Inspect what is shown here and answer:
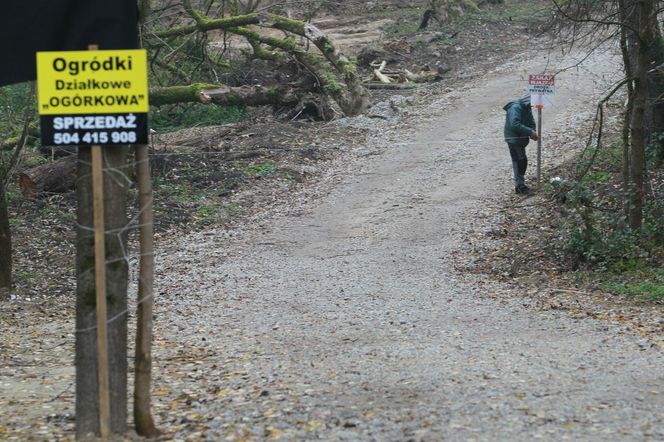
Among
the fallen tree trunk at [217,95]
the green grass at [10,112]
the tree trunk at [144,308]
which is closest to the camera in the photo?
the tree trunk at [144,308]

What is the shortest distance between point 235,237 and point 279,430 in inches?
360

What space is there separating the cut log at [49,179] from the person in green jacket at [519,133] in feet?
27.2

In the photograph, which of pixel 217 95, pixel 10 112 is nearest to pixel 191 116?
pixel 217 95

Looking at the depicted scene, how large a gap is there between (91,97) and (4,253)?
279 inches

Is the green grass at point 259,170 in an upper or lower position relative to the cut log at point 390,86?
lower

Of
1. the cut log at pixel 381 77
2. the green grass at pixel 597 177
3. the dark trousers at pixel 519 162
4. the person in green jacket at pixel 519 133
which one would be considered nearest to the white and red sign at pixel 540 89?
the person in green jacket at pixel 519 133

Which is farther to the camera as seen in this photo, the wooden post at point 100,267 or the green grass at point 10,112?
the green grass at point 10,112

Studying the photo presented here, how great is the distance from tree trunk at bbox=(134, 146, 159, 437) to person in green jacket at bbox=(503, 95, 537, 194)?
1055cm

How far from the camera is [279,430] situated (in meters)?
6.12

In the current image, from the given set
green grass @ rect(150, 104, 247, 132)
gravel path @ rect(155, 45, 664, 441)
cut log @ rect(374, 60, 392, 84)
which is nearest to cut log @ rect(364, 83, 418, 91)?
cut log @ rect(374, 60, 392, 84)

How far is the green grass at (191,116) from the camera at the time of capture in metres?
22.4

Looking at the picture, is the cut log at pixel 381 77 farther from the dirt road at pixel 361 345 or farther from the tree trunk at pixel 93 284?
the tree trunk at pixel 93 284

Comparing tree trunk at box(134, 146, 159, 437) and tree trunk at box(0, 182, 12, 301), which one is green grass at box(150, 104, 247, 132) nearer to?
tree trunk at box(0, 182, 12, 301)

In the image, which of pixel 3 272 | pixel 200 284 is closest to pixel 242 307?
pixel 200 284
